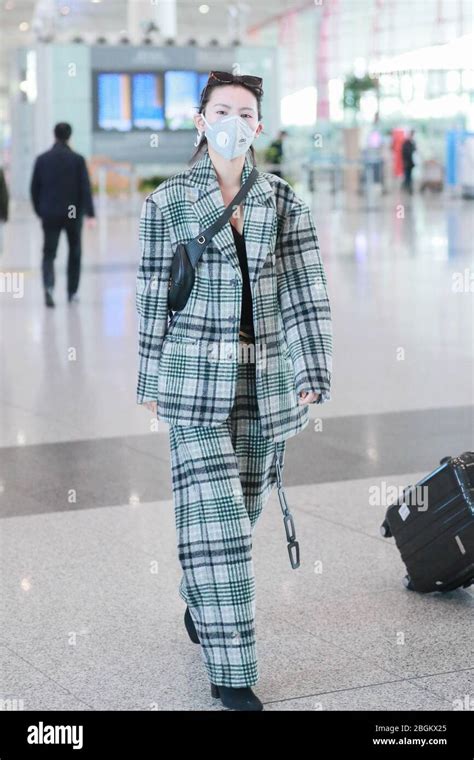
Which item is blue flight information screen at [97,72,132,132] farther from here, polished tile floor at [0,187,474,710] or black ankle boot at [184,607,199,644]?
A: black ankle boot at [184,607,199,644]

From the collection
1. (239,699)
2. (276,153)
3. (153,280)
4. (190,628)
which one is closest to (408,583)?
(190,628)

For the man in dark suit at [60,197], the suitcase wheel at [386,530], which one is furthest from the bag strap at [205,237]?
the man in dark suit at [60,197]

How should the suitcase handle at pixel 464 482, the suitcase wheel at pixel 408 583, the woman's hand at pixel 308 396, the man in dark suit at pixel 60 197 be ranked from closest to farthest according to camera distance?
the woman's hand at pixel 308 396
the suitcase handle at pixel 464 482
the suitcase wheel at pixel 408 583
the man in dark suit at pixel 60 197

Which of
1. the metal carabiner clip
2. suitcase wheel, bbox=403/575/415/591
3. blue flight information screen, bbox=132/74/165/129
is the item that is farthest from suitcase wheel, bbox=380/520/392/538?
blue flight information screen, bbox=132/74/165/129

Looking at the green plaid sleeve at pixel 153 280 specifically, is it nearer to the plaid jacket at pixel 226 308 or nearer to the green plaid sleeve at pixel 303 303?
the plaid jacket at pixel 226 308

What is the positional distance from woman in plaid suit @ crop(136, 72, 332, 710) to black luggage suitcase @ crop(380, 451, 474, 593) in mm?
874

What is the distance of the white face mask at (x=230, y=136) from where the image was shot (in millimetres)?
3463

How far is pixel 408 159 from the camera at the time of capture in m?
36.3

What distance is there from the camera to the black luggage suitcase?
4227 millimetres

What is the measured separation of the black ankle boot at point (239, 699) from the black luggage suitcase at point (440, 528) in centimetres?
108

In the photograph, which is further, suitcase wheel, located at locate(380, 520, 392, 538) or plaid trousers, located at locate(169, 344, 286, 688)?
suitcase wheel, located at locate(380, 520, 392, 538)

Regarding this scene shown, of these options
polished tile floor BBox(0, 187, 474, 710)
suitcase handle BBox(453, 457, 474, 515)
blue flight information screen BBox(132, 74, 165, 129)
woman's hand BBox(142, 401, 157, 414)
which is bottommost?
polished tile floor BBox(0, 187, 474, 710)

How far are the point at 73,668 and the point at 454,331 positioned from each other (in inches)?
293

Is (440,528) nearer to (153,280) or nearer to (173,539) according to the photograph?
(173,539)
